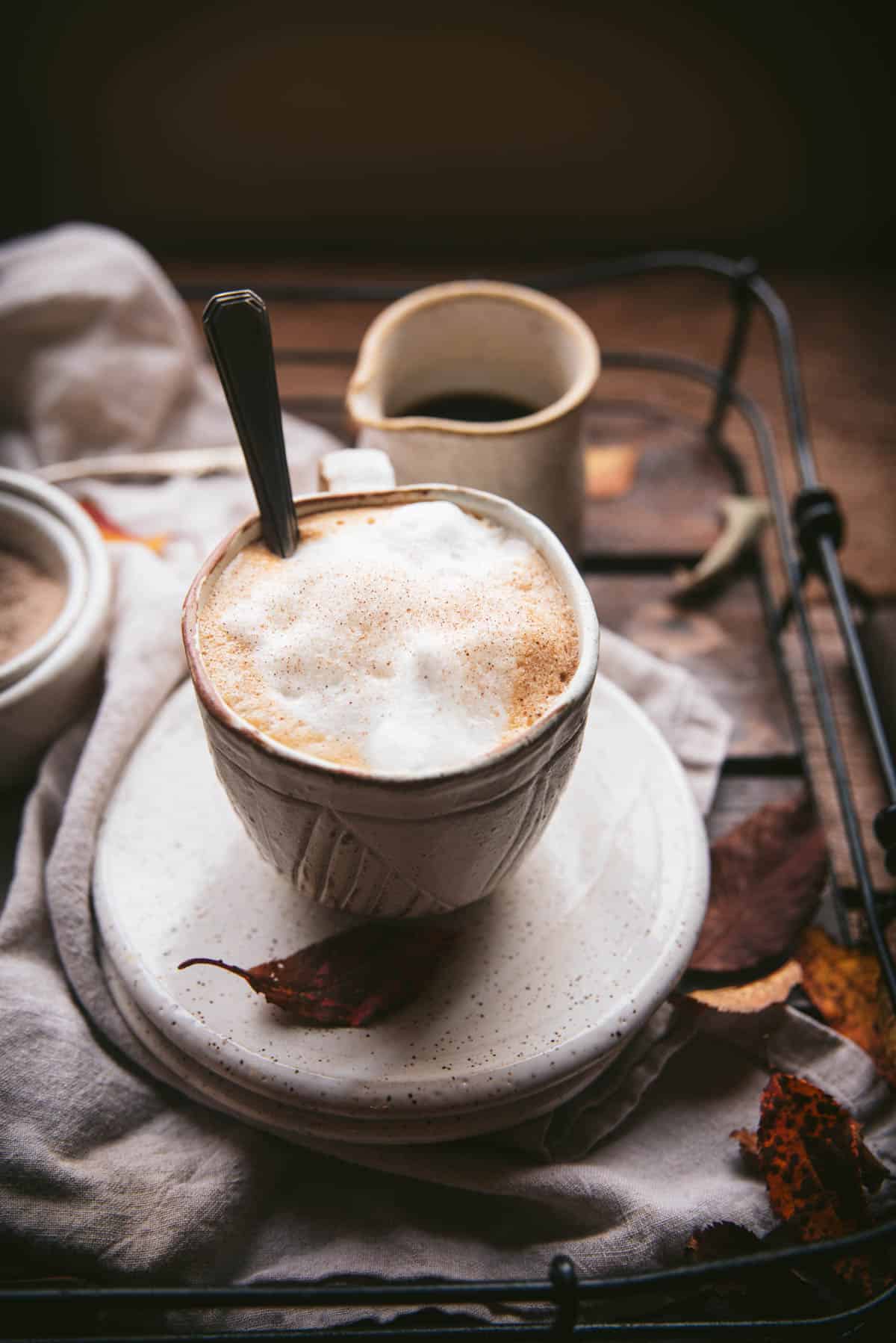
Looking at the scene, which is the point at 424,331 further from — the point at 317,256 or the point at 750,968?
the point at 317,256

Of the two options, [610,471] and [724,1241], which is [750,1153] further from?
[610,471]

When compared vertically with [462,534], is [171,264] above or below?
below

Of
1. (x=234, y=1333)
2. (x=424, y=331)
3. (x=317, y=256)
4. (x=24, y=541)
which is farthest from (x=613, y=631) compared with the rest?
(x=317, y=256)

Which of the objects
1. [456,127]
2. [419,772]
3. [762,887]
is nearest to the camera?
[419,772]

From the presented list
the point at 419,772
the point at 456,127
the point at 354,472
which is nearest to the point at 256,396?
the point at 354,472

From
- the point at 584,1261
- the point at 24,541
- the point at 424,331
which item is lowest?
the point at 584,1261

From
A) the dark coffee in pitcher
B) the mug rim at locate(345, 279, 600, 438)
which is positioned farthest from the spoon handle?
the dark coffee in pitcher
